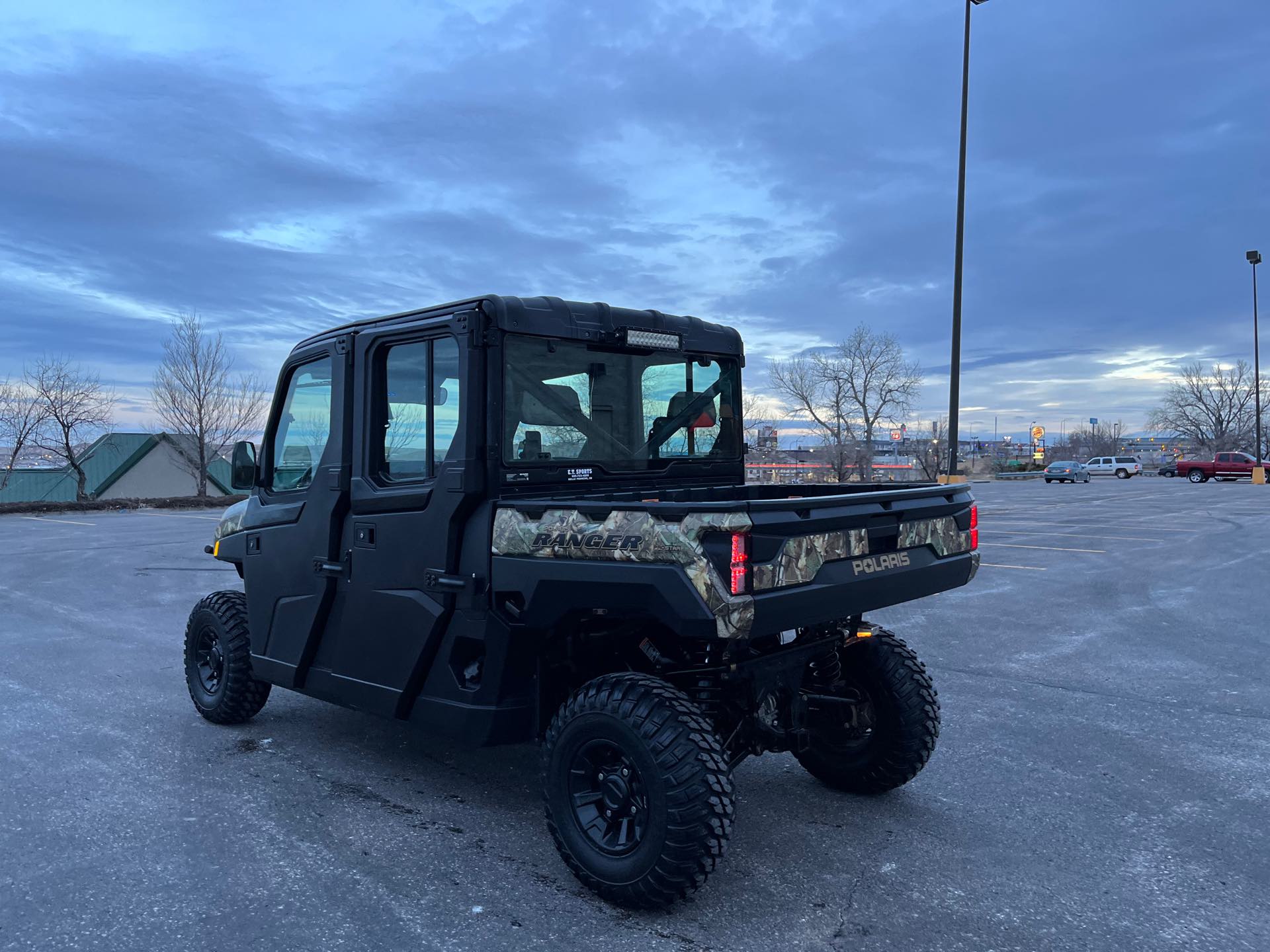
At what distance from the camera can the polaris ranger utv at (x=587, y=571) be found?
329 cm

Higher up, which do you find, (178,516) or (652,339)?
(652,339)

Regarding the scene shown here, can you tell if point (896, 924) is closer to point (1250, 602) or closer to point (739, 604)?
point (739, 604)

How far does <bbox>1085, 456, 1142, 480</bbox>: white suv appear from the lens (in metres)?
59.3

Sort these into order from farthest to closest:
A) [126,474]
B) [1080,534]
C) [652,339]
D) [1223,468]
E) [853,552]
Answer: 1. [1223,468]
2. [126,474]
3. [1080,534]
4. [652,339]
5. [853,552]

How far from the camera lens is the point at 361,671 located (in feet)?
14.7

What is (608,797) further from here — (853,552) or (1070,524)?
(1070,524)

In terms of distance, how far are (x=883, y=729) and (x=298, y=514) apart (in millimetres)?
3246

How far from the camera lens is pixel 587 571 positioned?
11.3 feet

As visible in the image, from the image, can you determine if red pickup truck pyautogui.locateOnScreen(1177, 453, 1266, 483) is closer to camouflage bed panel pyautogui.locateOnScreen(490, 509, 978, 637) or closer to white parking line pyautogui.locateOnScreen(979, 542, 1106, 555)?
white parking line pyautogui.locateOnScreen(979, 542, 1106, 555)

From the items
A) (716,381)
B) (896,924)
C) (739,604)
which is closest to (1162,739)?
(896,924)

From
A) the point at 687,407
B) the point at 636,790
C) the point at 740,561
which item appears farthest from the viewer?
the point at 687,407

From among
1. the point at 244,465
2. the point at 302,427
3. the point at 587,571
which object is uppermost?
the point at 302,427

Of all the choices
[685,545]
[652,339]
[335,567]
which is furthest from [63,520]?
[685,545]

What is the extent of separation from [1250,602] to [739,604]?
9639mm
